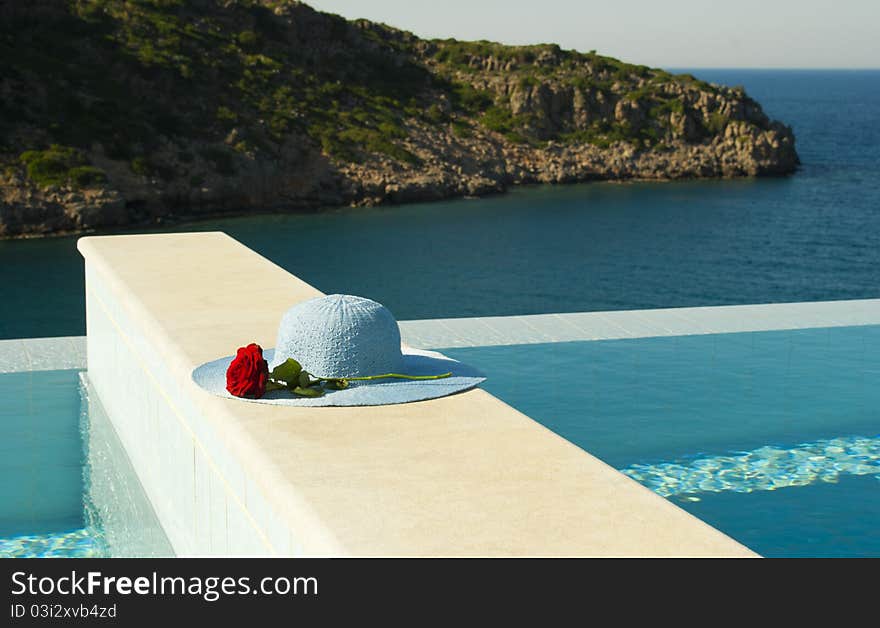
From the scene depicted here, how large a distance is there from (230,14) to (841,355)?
33.9 meters

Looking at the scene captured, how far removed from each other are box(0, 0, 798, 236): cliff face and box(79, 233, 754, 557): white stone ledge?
21.4 meters

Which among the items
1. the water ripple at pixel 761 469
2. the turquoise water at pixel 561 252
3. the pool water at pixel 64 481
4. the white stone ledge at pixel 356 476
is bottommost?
the turquoise water at pixel 561 252

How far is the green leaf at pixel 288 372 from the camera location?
4.25 m

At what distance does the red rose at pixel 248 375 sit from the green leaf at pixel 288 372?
0.08 meters

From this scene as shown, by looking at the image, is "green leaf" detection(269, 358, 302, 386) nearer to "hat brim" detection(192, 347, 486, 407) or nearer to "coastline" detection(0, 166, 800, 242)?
"hat brim" detection(192, 347, 486, 407)

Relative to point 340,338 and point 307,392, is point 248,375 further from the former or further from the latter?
point 340,338

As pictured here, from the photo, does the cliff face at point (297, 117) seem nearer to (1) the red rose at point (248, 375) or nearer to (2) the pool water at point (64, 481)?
(2) the pool water at point (64, 481)

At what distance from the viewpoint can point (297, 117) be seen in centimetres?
3459

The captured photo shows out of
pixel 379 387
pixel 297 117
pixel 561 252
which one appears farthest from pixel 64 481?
pixel 297 117

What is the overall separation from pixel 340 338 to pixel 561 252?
21.9 metres

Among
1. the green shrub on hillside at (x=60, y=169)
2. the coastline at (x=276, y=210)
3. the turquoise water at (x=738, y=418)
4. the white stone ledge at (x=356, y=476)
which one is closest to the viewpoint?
the white stone ledge at (x=356, y=476)

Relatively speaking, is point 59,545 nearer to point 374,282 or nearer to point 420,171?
point 374,282

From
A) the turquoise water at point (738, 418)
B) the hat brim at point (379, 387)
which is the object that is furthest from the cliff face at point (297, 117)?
the hat brim at point (379, 387)

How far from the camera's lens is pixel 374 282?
72.9ft
